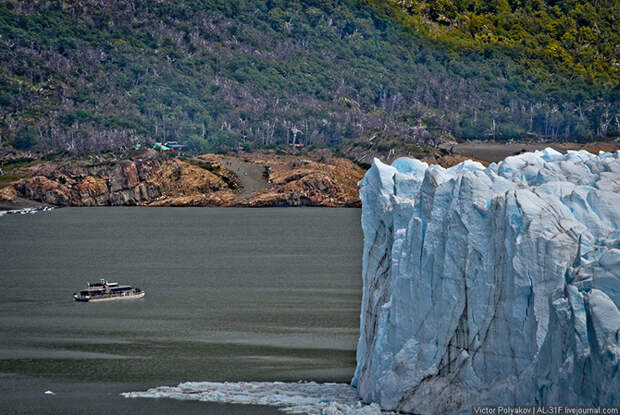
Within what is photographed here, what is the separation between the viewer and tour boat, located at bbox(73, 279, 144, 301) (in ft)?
242

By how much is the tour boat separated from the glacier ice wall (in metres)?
41.2

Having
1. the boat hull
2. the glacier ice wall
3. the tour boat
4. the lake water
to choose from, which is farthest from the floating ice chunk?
the tour boat

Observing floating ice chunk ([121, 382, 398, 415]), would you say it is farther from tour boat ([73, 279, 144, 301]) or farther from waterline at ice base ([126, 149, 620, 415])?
tour boat ([73, 279, 144, 301])

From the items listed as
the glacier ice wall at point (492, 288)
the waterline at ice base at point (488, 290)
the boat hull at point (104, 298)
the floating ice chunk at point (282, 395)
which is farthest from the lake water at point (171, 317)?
the glacier ice wall at point (492, 288)

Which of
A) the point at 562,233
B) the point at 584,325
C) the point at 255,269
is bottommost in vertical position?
the point at 255,269

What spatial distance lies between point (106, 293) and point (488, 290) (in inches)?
1904

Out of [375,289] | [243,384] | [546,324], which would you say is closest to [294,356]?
[243,384]

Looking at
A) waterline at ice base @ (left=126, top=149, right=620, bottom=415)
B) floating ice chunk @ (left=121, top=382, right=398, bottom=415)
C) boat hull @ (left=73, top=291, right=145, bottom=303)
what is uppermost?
waterline at ice base @ (left=126, top=149, right=620, bottom=415)

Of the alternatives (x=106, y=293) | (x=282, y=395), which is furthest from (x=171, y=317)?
(x=282, y=395)

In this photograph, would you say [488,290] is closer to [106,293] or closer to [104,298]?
[104,298]

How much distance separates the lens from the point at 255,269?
313ft

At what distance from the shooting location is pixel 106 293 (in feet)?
245

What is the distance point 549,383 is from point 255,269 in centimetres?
6860

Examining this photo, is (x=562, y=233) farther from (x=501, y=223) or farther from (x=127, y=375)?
(x=127, y=375)
